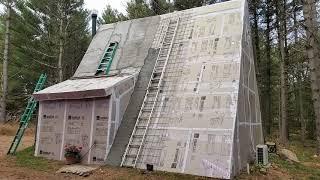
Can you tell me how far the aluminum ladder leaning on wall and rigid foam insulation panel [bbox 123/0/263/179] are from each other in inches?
4.9

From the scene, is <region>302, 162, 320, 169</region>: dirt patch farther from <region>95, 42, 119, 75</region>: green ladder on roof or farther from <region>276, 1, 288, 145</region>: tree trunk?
<region>95, 42, 119, 75</region>: green ladder on roof

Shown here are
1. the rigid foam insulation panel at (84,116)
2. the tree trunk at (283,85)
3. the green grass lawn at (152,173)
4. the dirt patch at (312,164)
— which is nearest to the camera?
the green grass lawn at (152,173)

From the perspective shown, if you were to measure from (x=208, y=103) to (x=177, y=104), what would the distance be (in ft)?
3.83

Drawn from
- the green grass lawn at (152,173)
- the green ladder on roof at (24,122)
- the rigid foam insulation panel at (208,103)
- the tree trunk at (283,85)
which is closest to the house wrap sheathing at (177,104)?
the rigid foam insulation panel at (208,103)

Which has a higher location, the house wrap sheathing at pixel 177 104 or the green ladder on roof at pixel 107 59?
the green ladder on roof at pixel 107 59

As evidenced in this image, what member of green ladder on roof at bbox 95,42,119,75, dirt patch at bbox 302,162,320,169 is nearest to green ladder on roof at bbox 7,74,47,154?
green ladder on roof at bbox 95,42,119,75

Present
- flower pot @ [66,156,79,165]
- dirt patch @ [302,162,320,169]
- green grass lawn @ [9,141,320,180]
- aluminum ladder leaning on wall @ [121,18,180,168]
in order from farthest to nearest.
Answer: dirt patch @ [302,162,320,169] → flower pot @ [66,156,79,165] → aluminum ladder leaning on wall @ [121,18,180,168] → green grass lawn @ [9,141,320,180]

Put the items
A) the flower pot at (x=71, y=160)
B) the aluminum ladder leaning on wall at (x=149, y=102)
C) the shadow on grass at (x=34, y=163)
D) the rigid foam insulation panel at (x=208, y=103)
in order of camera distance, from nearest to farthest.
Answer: the rigid foam insulation panel at (x=208, y=103), the aluminum ladder leaning on wall at (x=149, y=102), the shadow on grass at (x=34, y=163), the flower pot at (x=71, y=160)

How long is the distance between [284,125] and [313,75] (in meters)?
8.85

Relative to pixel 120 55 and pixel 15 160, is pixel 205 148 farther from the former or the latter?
pixel 15 160

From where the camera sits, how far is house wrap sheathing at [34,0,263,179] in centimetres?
998

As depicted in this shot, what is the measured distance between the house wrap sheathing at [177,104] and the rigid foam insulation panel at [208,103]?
0.03m

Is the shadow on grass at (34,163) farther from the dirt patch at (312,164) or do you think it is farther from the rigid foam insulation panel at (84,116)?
the dirt patch at (312,164)

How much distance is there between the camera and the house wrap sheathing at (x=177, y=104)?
9982 mm
